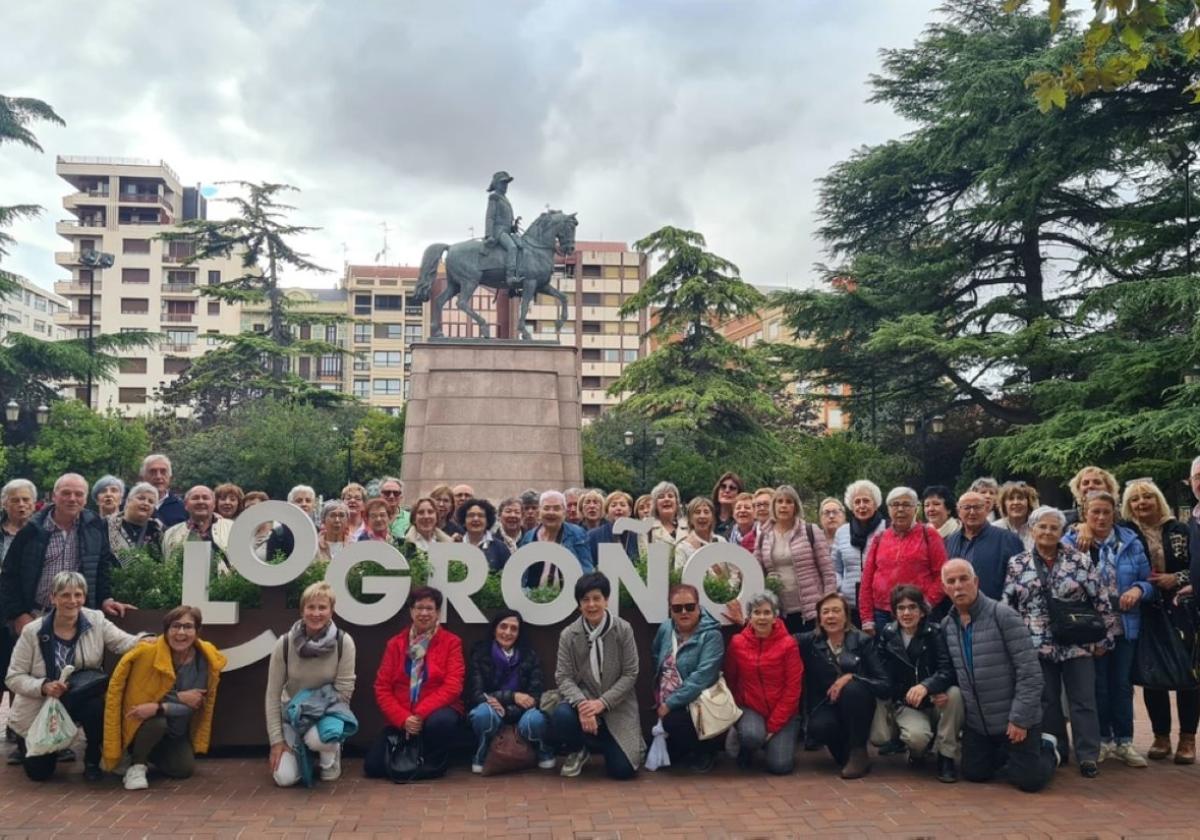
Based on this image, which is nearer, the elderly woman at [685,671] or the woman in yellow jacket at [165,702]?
the woman in yellow jacket at [165,702]

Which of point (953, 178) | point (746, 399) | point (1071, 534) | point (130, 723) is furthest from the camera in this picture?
point (746, 399)

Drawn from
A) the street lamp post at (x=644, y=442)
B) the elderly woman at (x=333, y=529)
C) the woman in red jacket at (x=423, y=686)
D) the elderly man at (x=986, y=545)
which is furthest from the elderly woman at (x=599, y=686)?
the street lamp post at (x=644, y=442)

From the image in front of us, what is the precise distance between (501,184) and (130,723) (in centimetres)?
1452

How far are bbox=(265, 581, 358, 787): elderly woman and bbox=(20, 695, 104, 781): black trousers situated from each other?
1003mm

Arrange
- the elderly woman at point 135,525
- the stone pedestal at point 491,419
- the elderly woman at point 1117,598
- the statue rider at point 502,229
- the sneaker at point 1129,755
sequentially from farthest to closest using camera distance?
the statue rider at point 502,229 < the stone pedestal at point 491,419 < the elderly woman at point 135,525 < the sneaker at point 1129,755 < the elderly woman at point 1117,598

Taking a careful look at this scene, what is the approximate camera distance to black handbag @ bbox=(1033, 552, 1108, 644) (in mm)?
6410

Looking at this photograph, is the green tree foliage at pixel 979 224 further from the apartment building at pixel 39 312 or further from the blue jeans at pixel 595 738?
the apartment building at pixel 39 312

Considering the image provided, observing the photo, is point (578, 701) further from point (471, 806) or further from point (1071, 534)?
point (1071, 534)

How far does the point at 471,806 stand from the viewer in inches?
233

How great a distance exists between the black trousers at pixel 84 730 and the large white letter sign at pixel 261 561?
1.12m

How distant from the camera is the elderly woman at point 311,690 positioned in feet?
20.5

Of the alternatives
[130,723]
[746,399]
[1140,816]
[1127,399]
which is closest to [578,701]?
[130,723]

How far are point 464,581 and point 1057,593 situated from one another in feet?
12.2

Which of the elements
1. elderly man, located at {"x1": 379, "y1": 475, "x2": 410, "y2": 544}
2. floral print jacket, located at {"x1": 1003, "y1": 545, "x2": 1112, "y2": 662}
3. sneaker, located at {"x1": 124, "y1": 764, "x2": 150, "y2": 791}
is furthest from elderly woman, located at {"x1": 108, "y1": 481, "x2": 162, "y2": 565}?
floral print jacket, located at {"x1": 1003, "y1": 545, "x2": 1112, "y2": 662}
